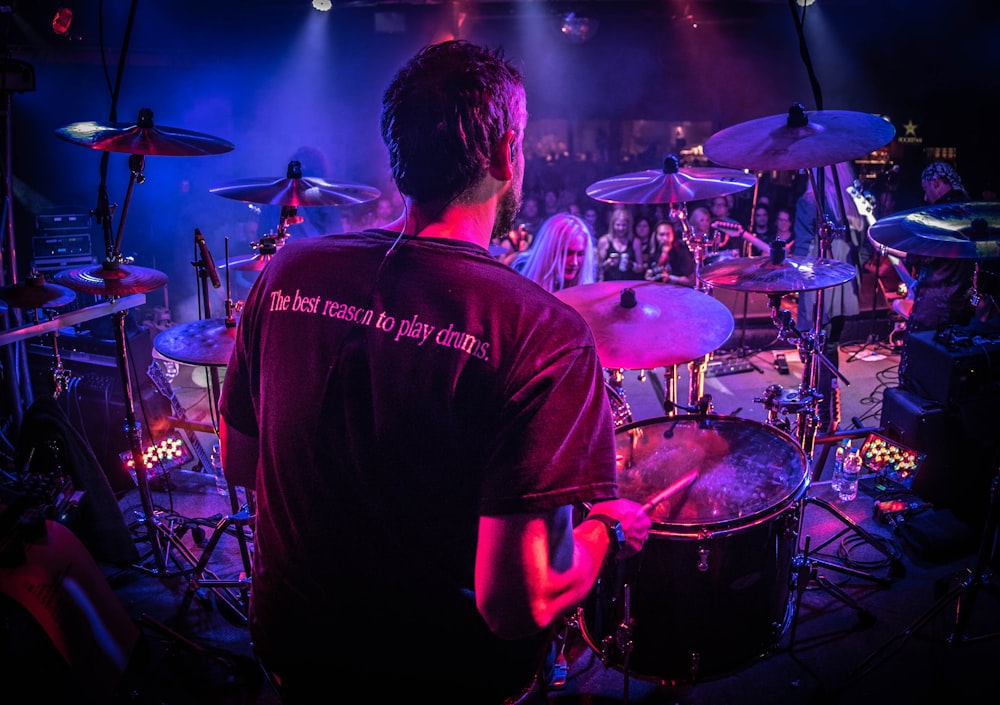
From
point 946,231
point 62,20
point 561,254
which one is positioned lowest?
point 561,254

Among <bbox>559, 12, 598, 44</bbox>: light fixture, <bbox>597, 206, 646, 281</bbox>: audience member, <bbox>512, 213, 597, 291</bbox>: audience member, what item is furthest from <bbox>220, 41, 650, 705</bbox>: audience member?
<bbox>559, 12, 598, 44</bbox>: light fixture

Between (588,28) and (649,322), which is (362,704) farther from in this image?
(588,28)

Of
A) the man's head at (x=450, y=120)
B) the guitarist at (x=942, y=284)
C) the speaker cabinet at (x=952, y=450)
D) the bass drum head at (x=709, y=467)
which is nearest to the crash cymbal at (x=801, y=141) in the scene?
the bass drum head at (x=709, y=467)

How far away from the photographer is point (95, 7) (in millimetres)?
7750

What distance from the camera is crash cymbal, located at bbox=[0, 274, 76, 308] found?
2.62 metres

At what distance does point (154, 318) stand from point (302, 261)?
7825 mm

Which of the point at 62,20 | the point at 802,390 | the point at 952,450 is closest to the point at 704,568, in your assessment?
the point at 802,390

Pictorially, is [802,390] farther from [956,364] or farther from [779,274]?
[956,364]

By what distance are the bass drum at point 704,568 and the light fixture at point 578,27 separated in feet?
25.8

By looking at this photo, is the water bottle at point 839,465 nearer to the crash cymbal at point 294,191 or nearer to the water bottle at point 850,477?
the water bottle at point 850,477

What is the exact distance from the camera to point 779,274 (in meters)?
2.84

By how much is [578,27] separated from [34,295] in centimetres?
788

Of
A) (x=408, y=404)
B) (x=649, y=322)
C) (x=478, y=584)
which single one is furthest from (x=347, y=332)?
(x=649, y=322)

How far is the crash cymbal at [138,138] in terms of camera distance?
2.48 meters
